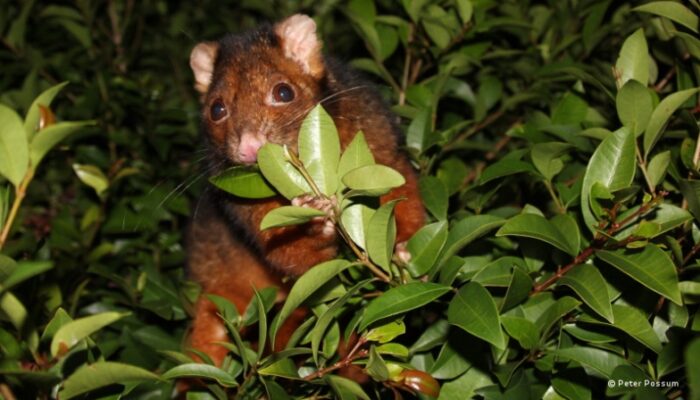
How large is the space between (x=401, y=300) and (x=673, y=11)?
168 centimetres

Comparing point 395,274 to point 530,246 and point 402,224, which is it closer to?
point 530,246

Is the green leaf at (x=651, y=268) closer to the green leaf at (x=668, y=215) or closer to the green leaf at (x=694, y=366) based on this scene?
the green leaf at (x=668, y=215)

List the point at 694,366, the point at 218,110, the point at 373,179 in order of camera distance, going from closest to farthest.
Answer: the point at 694,366
the point at 373,179
the point at 218,110

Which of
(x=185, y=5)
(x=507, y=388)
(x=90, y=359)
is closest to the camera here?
(x=90, y=359)

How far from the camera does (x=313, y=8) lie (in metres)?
6.08

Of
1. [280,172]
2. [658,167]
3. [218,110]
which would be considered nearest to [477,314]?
[280,172]

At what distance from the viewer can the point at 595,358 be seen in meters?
2.33

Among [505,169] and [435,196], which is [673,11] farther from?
[435,196]

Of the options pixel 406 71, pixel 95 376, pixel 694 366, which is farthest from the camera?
pixel 406 71

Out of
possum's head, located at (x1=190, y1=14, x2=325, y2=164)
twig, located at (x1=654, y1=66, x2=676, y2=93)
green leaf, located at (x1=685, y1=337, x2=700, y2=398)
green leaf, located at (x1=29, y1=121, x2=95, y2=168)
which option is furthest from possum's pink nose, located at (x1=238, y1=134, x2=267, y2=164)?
twig, located at (x1=654, y1=66, x2=676, y2=93)

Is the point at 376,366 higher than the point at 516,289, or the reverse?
the point at 516,289

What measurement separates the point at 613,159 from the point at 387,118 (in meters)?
1.71

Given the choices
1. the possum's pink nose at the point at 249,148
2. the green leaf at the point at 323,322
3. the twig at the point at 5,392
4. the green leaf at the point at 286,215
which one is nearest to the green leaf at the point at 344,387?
the green leaf at the point at 323,322

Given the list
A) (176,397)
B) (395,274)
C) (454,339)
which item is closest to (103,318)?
(395,274)
